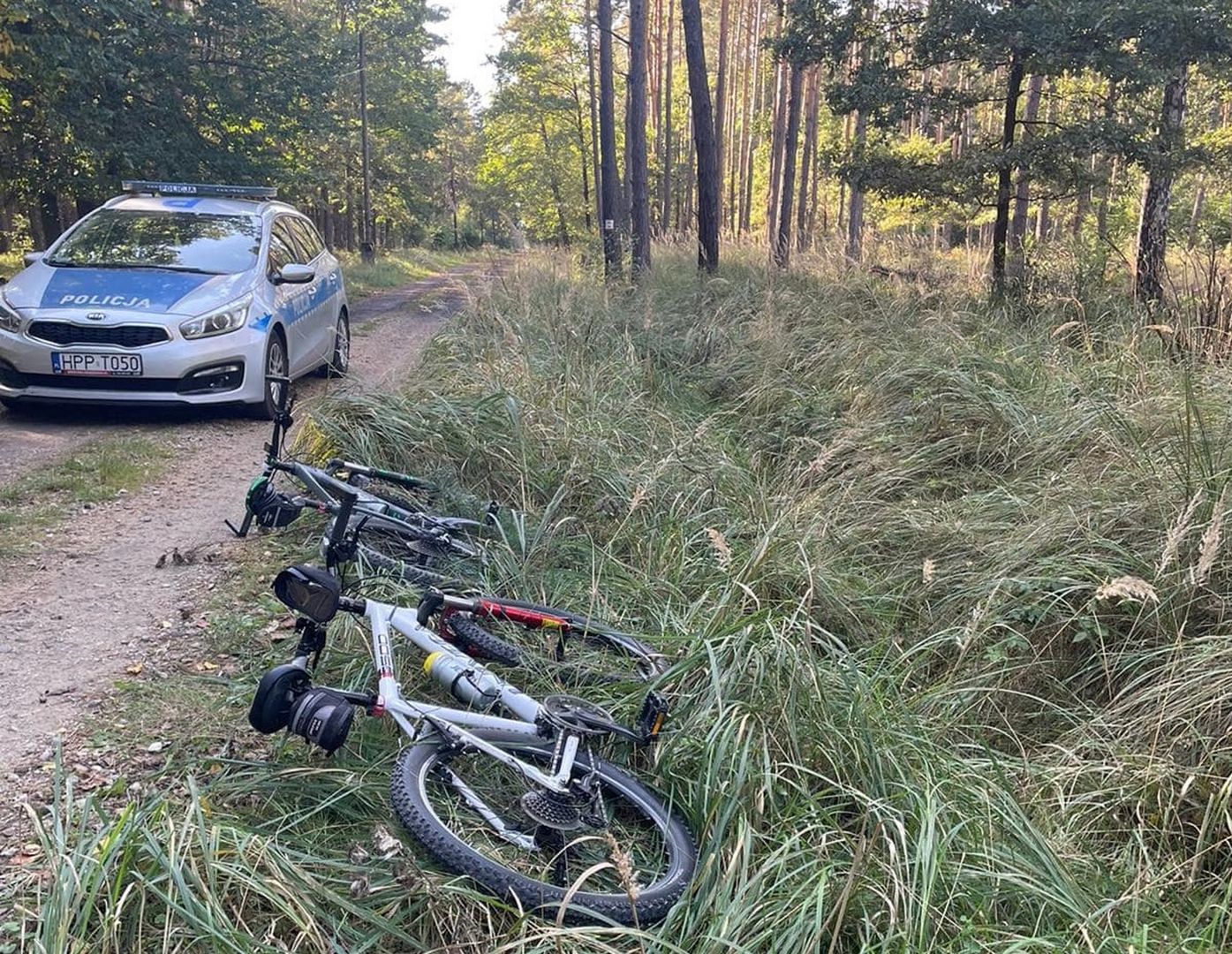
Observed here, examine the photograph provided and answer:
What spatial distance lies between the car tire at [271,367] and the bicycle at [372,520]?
3315mm

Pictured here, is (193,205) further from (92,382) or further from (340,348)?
(92,382)

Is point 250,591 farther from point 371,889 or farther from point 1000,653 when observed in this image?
point 1000,653

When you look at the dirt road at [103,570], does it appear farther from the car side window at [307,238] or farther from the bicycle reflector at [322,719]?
the car side window at [307,238]

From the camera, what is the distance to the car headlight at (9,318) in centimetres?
664

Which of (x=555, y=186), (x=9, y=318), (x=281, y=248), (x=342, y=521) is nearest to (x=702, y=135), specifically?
(x=281, y=248)

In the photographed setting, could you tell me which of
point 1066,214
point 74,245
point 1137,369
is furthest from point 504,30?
point 1137,369

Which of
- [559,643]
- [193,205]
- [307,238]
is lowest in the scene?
[559,643]

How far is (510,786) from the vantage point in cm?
263

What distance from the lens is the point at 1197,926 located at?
2412mm

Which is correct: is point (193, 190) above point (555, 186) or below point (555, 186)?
below

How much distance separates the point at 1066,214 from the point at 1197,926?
1027 inches

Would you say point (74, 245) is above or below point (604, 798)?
above

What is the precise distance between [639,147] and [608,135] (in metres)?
3.24

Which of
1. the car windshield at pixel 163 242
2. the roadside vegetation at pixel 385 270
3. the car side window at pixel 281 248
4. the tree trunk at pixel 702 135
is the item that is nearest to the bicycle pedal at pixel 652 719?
the car windshield at pixel 163 242
